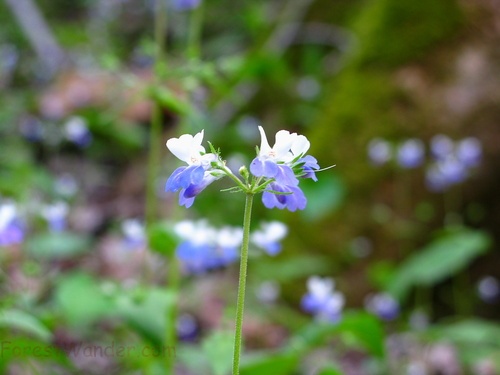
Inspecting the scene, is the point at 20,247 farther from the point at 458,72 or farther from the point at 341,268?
the point at 458,72

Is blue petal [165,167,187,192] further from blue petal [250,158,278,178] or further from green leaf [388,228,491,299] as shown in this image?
green leaf [388,228,491,299]

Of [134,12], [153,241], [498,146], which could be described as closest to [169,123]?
[134,12]

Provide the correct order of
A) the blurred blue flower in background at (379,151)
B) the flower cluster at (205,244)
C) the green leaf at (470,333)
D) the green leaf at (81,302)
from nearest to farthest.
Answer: the flower cluster at (205,244)
the green leaf at (81,302)
the green leaf at (470,333)
the blurred blue flower in background at (379,151)

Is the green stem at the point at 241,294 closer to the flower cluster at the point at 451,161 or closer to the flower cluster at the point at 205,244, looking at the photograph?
the flower cluster at the point at 205,244

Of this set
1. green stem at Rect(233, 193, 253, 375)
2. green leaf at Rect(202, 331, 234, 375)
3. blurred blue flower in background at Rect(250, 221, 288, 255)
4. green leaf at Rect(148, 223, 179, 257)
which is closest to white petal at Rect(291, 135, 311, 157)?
green stem at Rect(233, 193, 253, 375)

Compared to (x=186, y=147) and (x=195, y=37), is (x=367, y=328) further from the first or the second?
(x=195, y=37)

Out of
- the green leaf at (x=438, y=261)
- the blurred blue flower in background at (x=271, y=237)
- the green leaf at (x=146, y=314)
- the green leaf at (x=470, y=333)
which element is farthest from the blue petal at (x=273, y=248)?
the green leaf at (x=438, y=261)
